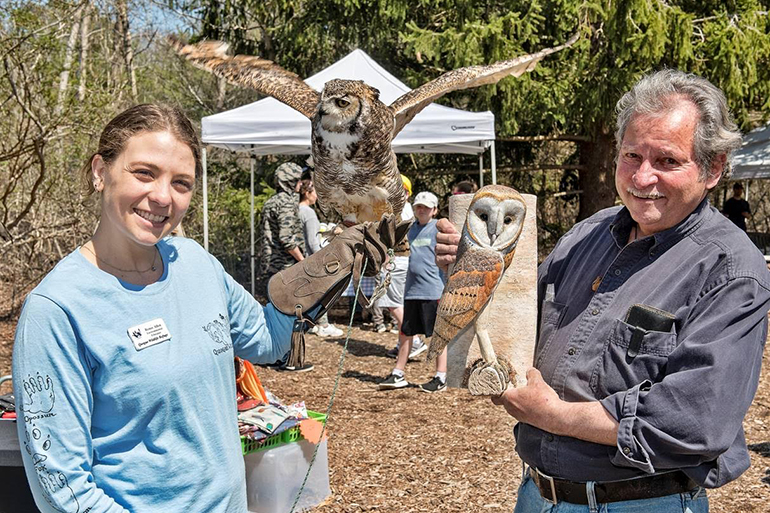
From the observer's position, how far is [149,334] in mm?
1456

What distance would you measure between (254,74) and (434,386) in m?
3.63

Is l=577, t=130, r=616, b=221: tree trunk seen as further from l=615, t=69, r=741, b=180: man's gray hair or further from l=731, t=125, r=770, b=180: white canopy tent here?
l=615, t=69, r=741, b=180: man's gray hair

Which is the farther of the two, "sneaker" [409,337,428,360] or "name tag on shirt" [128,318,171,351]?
"sneaker" [409,337,428,360]

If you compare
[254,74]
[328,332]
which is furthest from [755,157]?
[254,74]

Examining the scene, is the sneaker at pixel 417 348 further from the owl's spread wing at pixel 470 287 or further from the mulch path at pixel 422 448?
the owl's spread wing at pixel 470 287

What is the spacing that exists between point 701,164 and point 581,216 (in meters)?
10.5

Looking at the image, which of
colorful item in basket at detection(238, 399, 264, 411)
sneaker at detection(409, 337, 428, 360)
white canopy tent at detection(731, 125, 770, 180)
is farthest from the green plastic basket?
white canopy tent at detection(731, 125, 770, 180)

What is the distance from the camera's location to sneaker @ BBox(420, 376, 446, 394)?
6.14 metres

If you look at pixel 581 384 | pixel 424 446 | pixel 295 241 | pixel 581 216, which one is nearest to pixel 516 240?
pixel 581 384

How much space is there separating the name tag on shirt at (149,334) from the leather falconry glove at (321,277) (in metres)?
0.46

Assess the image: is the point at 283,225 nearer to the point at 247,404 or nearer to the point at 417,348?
the point at 417,348

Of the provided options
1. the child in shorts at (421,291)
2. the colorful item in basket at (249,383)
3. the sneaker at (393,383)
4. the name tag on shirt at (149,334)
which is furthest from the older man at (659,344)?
the sneaker at (393,383)

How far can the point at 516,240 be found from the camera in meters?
1.79

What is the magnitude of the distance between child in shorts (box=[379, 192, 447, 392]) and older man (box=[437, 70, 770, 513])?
432cm
